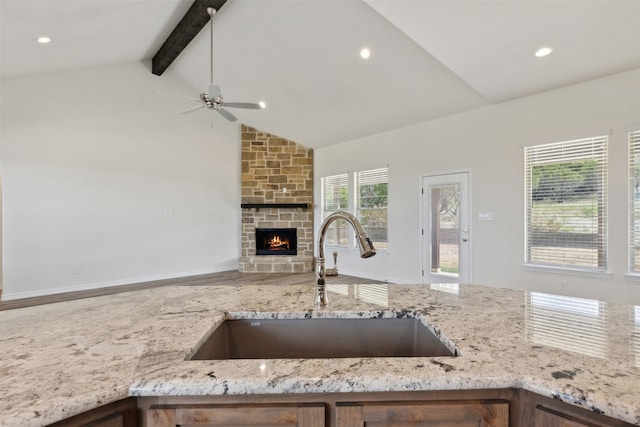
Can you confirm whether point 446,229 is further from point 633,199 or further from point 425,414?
point 425,414

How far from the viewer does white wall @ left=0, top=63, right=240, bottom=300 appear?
4.57 metres

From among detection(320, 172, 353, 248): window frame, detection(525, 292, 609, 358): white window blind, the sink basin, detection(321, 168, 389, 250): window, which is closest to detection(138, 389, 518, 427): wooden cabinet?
detection(525, 292, 609, 358): white window blind

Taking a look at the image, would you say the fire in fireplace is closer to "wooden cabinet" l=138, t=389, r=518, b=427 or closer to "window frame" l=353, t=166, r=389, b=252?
"window frame" l=353, t=166, r=389, b=252

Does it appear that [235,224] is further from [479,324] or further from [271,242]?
[479,324]

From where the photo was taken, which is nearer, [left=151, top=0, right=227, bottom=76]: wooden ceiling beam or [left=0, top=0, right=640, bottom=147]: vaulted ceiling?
[left=0, top=0, right=640, bottom=147]: vaulted ceiling

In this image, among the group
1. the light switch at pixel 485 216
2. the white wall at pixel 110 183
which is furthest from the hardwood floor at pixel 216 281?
the light switch at pixel 485 216

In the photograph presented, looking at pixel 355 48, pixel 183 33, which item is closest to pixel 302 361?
pixel 355 48

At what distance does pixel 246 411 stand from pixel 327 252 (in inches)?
240

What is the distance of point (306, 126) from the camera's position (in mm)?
6156

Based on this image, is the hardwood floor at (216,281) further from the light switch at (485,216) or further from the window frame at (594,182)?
the window frame at (594,182)

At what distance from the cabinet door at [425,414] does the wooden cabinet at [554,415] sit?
0.14 ft

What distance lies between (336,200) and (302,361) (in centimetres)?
597

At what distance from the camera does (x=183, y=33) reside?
14.8 feet

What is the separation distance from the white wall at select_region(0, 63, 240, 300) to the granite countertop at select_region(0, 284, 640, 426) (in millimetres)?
4661
